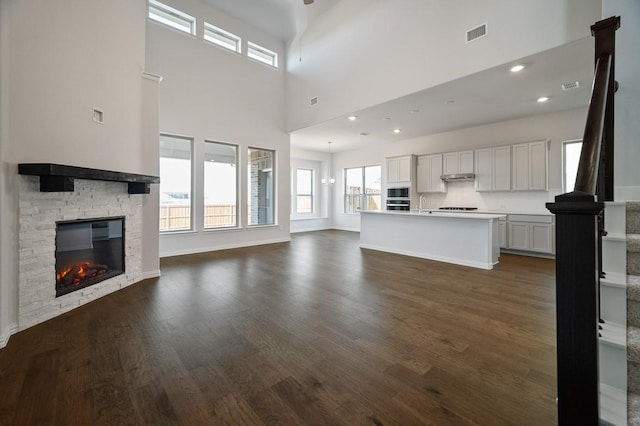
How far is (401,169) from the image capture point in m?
8.55

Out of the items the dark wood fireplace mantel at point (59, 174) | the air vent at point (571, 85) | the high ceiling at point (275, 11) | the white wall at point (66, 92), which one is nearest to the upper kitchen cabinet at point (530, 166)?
the air vent at point (571, 85)

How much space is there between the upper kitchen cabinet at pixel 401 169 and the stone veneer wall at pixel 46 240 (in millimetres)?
7167

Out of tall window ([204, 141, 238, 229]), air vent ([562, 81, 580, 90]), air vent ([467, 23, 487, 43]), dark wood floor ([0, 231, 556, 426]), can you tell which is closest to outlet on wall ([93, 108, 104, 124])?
dark wood floor ([0, 231, 556, 426])

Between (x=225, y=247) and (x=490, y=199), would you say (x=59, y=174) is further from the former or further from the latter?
(x=490, y=199)

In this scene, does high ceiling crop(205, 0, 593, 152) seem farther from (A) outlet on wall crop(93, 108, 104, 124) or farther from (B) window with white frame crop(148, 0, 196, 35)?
(A) outlet on wall crop(93, 108, 104, 124)

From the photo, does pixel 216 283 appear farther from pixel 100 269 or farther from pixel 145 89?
pixel 145 89

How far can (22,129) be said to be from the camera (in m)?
2.62

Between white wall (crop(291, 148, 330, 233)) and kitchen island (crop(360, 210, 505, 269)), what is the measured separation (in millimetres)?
4104

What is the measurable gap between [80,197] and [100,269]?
3.25 feet

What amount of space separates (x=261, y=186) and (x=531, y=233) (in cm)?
649

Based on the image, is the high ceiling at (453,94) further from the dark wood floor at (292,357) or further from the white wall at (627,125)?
the dark wood floor at (292,357)

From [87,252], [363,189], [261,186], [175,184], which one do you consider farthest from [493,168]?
[87,252]

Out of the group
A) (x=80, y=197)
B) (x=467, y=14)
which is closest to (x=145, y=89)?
(x=80, y=197)

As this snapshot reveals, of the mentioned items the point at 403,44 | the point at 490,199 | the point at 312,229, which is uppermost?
the point at 403,44
